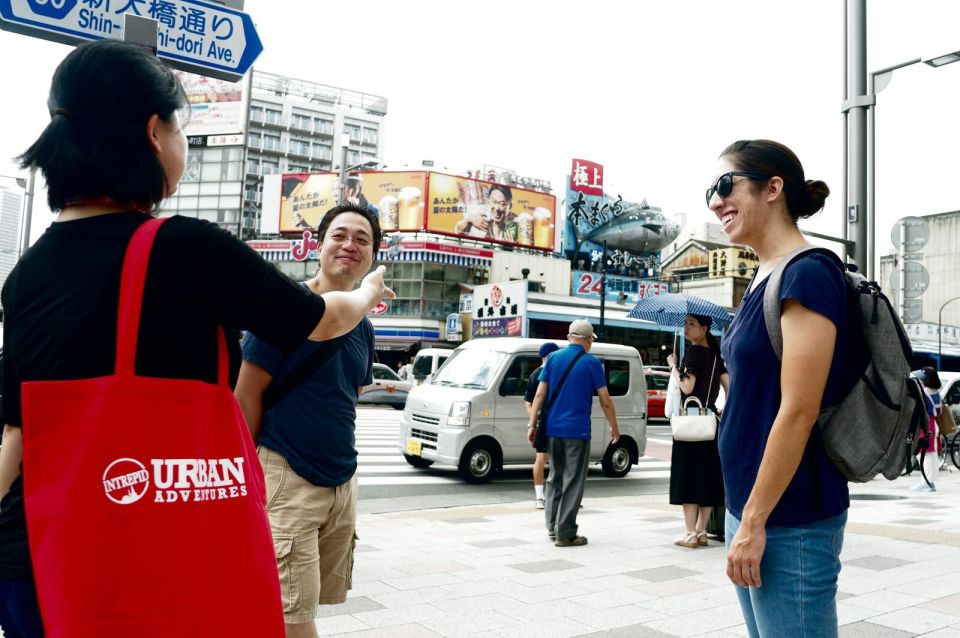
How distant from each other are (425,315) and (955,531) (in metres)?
33.1

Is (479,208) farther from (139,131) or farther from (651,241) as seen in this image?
(139,131)

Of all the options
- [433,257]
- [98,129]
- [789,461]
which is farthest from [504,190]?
[98,129]

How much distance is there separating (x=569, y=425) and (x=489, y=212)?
37.6 m

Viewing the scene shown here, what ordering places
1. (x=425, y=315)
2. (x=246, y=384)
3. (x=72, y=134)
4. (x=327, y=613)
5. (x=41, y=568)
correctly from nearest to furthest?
(x=41, y=568) → (x=72, y=134) → (x=246, y=384) → (x=327, y=613) → (x=425, y=315)

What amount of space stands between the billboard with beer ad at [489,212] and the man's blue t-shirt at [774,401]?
1576 inches

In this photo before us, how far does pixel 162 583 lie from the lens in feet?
4.10

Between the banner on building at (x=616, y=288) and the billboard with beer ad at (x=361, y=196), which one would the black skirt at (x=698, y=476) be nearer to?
the billboard with beer ad at (x=361, y=196)

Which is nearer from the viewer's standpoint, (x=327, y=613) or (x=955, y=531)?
(x=327, y=613)

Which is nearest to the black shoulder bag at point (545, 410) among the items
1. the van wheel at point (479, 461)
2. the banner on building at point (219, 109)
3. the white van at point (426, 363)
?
the van wheel at point (479, 461)

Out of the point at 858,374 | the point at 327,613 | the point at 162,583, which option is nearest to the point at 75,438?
the point at 162,583

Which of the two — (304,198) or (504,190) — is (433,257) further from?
(304,198)

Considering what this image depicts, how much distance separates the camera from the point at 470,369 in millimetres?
11070

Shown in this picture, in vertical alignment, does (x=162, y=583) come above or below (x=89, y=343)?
below

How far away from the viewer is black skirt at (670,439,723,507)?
21.2 feet
